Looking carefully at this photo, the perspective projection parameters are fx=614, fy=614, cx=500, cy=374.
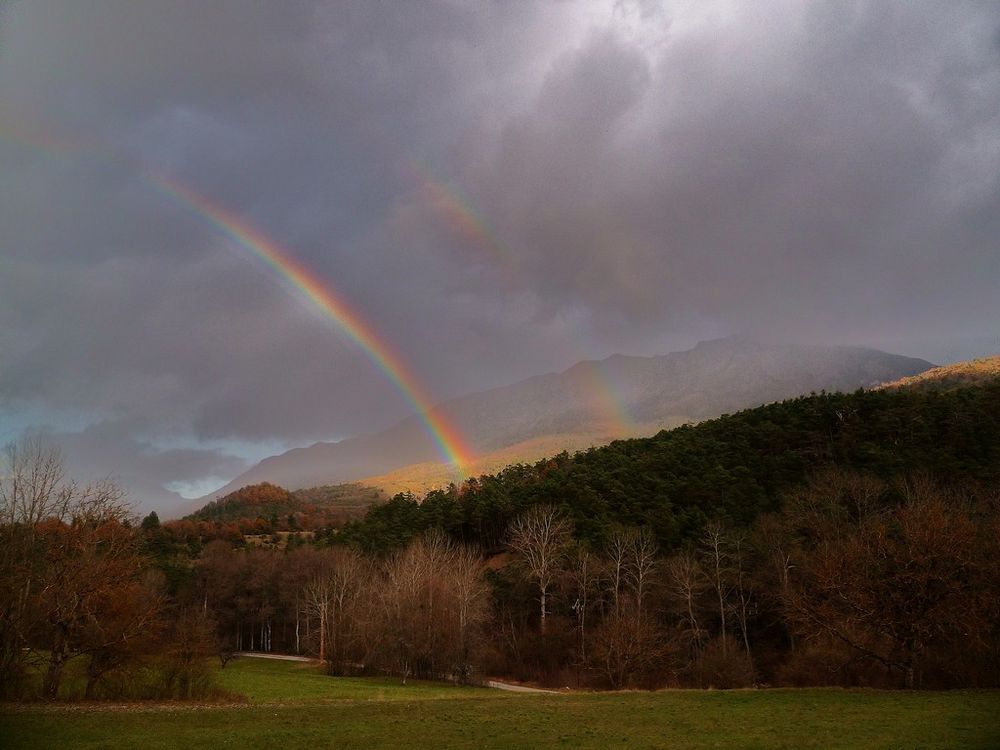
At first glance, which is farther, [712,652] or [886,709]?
[712,652]

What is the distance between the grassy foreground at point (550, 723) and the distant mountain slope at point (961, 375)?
143459 mm

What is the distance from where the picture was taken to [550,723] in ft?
79.0

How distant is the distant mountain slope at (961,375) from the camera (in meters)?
153

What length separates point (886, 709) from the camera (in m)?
25.2

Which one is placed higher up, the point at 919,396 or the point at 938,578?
the point at 919,396

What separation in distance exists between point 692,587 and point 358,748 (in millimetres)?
44904

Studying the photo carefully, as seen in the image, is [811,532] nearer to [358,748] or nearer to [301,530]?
[358,748]

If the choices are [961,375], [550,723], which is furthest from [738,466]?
[961,375]

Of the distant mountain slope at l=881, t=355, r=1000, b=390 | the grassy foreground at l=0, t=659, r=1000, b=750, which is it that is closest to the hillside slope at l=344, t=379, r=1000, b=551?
the grassy foreground at l=0, t=659, r=1000, b=750

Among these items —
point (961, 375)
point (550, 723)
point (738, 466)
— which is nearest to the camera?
point (550, 723)

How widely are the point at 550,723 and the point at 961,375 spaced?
7578 inches

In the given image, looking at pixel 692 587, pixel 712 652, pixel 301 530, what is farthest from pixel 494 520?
pixel 301 530

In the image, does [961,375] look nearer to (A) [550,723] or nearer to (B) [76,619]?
(A) [550,723]

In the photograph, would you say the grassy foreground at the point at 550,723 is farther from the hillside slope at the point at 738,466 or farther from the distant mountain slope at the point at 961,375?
the distant mountain slope at the point at 961,375
